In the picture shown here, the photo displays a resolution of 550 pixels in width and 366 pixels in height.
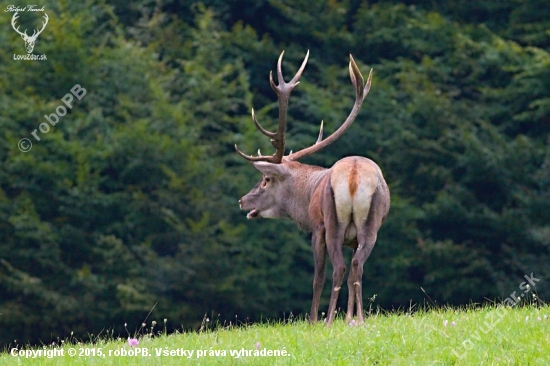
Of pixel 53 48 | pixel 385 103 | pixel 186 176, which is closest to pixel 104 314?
pixel 186 176

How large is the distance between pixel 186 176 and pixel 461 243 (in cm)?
624

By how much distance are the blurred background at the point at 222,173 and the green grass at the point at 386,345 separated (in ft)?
39.3

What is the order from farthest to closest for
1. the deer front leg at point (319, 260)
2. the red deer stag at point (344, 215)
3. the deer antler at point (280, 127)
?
the deer antler at point (280, 127) < the deer front leg at point (319, 260) < the red deer stag at point (344, 215)

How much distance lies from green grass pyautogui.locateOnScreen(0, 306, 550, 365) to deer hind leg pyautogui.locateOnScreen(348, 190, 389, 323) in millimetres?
292

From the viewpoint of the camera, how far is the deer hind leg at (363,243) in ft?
28.5

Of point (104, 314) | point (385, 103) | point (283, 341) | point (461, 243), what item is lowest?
point (104, 314)

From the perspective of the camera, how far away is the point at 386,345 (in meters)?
7.14

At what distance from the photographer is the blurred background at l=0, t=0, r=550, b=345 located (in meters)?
20.9

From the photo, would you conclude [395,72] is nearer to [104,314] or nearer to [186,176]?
[186,176]

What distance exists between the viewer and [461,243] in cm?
2238

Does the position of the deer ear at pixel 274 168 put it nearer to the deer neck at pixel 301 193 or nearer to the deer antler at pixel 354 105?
the deer neck at pixel 301 193

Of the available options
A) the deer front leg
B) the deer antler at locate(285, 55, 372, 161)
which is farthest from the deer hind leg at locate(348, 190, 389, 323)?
the deer antler at locate(285, 55, 372, 161)

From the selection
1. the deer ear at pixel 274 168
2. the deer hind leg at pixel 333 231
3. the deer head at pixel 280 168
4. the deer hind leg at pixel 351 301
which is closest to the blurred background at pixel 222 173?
the deer head at pixel 280 168

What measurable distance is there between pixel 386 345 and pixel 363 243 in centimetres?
175
